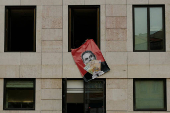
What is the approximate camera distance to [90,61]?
12.1 m

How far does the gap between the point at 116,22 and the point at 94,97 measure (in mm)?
4261

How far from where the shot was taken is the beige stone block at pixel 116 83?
11946 mm

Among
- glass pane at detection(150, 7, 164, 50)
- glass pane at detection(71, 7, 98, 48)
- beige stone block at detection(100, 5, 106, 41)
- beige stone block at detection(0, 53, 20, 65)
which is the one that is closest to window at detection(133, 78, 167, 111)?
glass pane at detection(150, 7, 164, 50)

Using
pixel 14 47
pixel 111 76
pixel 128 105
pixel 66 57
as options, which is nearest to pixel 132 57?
pixel 111 76

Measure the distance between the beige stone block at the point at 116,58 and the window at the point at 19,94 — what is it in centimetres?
434

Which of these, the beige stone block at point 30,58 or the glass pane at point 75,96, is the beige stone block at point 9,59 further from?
the glass pane at point 75,96

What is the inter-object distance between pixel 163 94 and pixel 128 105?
79.2 inches

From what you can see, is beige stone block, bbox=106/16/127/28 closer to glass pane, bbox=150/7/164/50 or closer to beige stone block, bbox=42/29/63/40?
glass pane, bbox=150/7/164/50

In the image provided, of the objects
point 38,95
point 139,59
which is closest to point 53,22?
point 38,95

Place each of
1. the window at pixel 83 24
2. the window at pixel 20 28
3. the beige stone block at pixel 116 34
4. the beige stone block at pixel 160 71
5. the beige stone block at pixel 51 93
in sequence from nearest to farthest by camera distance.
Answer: the beige stone block at pixel 160 71 → the beige stone block at pixel 51 93 → the beige stone block at pixel 116 34 → the window at pixel 83 24 → the window at pixel 20 28

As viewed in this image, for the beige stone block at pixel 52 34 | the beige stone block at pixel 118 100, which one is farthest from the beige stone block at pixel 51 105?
the beige stone block at pixel 52 34

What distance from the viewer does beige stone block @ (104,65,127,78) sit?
39.1ft

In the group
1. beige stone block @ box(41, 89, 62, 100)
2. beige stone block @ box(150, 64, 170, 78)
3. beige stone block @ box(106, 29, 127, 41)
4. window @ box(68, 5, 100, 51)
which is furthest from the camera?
window @ box(68, 5, 100, 51)

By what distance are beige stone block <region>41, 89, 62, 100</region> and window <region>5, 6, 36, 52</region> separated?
7.98 feet
